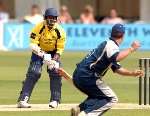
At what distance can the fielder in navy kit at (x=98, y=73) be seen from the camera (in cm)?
1210

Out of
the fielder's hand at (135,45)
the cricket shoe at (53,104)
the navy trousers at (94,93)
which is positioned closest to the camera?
the fielder's hand at (135,45)

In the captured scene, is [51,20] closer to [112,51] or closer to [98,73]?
[98,73]

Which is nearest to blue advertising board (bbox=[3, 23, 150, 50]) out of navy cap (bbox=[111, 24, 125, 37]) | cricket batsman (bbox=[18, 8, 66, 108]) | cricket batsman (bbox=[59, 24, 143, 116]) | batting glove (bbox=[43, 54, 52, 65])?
cricket batsman (bbox=[18, 8, 66, 108])

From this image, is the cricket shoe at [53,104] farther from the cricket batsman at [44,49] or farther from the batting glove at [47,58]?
the batting glove at [47,58]

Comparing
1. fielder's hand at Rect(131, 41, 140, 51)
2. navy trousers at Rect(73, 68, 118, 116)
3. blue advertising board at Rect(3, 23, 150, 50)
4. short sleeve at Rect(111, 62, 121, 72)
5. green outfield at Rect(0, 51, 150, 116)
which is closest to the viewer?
fielder's hand at Rect(131, 41, 140, 51)

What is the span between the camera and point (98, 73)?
12.3 meters

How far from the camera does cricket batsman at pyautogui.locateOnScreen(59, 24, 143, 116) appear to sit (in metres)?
12.1

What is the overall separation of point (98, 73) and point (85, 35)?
750 inches

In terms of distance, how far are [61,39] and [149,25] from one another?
17.1 meters

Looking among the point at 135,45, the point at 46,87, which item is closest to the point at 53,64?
the point at 135,45

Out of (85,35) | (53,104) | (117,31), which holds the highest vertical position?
(117,31)

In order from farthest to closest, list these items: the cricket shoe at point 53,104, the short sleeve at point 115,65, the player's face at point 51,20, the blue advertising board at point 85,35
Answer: the blue advertising board at point 85,35, the cricket shoe at point 53,104, the player's face at point 51,20, the short sleeve at point 115,65

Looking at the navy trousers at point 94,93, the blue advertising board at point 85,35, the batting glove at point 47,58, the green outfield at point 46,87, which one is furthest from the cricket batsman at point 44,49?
the blue advertising board at point 85,35

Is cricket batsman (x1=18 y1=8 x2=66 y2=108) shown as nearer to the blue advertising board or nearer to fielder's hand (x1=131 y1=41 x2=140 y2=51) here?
fielder's hand (x1=131 y1=41 x2=140 y2=51)
